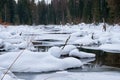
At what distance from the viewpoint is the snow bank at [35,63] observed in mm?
8070

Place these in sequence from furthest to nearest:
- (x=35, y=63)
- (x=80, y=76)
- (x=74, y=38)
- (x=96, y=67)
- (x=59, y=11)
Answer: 1. (x=59, y=11)
2. (x=74, y=38)
3. (x=96, y=67)
4. (x=35, y=63)
5. (x=80, y=76)

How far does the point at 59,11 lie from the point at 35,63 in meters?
79.9

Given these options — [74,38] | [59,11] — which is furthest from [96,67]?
[59,11]

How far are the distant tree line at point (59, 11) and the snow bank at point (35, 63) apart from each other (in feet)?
80.8

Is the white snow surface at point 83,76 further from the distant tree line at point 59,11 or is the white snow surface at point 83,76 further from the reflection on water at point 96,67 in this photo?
the distant tree line at point 59,11

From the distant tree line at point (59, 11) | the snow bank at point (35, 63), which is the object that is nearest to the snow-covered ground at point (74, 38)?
the snow bank at point (35, 63)

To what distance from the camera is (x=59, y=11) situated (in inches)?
3455

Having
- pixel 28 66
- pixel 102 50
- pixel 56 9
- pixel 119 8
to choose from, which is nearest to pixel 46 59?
pixel 28 66

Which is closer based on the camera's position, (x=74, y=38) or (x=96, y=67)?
(x=96, y=67)

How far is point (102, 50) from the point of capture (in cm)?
1351

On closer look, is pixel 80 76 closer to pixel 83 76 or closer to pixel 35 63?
pixel 83 76

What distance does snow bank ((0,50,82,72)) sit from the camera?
26.5ft

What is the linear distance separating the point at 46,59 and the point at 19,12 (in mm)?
63384

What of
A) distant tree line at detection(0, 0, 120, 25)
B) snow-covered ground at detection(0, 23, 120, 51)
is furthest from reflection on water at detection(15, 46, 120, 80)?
distant tree line at detection(0, 0, 120, 25)
